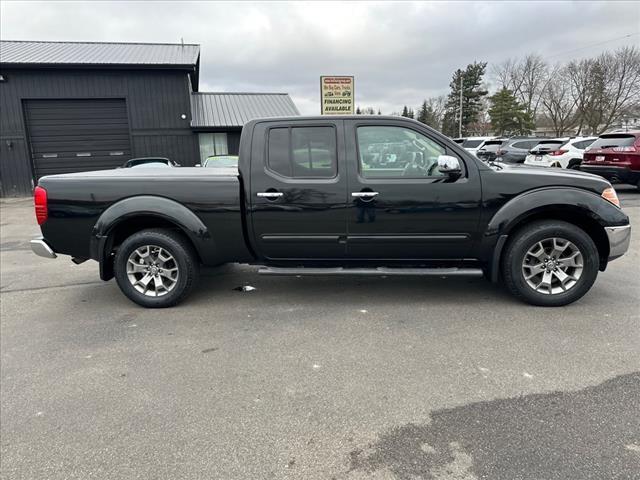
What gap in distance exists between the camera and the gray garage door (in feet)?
54.5

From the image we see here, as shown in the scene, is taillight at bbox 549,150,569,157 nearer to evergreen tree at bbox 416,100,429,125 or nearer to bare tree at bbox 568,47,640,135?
bare tree at bbox 568,47,640,135

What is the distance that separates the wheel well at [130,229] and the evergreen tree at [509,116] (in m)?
50.2

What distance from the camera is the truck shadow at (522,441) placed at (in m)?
2.09

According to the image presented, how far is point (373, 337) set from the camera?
358 cm

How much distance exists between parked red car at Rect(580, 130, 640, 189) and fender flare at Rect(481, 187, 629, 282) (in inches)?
359

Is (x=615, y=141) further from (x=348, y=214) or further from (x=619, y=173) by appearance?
(x=348, y=214)

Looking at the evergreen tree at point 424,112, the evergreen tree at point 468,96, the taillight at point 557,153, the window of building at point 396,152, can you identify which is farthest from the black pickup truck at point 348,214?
the evergreen tree at point 424,112

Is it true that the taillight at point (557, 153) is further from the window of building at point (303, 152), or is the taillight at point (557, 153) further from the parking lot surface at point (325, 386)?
the window of building at point (303, 152)

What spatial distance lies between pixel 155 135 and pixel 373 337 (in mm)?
16452

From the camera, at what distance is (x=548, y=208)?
13.0 ft

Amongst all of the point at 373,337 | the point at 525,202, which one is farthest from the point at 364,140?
the point at 373,337

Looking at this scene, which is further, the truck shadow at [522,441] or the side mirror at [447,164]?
the side mirror at [447,164]

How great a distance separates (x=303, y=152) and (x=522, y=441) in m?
2.98

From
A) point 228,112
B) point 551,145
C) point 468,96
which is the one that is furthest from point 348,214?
point 468,96
